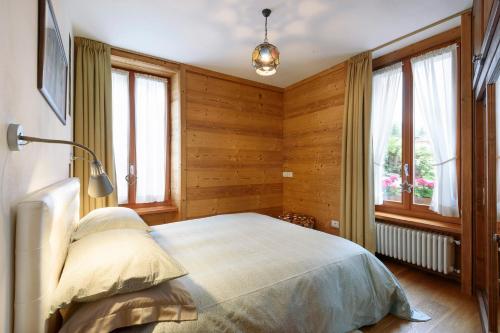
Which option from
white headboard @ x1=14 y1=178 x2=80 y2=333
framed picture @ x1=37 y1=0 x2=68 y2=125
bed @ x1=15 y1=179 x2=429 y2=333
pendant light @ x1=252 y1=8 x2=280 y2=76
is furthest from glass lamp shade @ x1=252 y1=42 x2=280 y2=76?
white headboard @ x1=14 y1=178 x2=80 y2=333

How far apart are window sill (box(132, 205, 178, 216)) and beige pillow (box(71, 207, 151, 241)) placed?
1.18 metres

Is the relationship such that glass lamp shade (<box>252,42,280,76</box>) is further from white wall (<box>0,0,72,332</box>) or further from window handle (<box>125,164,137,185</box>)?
window handle (<box>125,164,137,185</box>)

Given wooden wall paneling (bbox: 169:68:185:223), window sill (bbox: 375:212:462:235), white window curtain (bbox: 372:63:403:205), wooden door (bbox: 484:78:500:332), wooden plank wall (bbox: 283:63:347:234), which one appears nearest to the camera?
wooden door (bbox: 484:78:500:332)

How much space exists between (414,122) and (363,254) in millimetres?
1901

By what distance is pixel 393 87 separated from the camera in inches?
120

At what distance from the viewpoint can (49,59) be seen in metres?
1.40

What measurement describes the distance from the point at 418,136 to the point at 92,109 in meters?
3.75

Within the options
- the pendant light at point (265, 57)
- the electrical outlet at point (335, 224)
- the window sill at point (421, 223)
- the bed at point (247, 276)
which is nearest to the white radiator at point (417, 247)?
the window sill at point (421, 223)

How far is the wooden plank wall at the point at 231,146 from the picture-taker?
11.7 ft

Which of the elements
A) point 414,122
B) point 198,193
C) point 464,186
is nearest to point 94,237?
point 198,193

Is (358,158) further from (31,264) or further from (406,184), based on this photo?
(31,264)

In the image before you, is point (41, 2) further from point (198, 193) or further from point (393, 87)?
point (393, 87)

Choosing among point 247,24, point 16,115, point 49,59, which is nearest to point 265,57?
point 247,24

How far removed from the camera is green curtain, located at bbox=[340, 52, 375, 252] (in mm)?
2986
